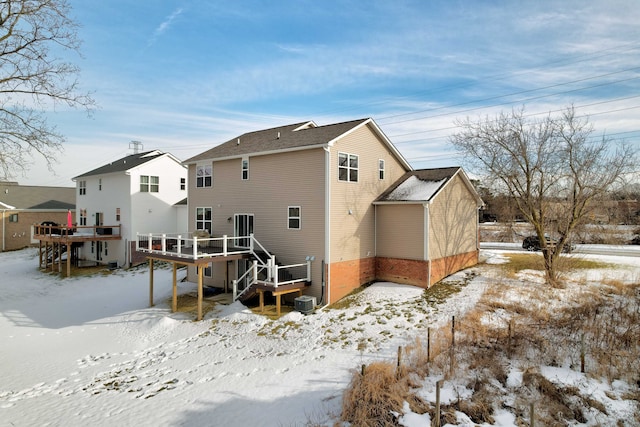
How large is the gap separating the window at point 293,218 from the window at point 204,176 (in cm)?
638

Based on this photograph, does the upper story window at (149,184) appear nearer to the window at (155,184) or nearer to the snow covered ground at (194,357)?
the window at (155,184)

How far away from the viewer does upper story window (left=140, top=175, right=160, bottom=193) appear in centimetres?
3011

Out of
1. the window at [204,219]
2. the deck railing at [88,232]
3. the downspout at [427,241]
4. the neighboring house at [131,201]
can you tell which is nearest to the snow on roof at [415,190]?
the downspout at [427,241]

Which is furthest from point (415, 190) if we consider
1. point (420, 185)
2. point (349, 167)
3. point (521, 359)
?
point (521, 359)

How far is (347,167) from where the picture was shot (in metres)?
18.0

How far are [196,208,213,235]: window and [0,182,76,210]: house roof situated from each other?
3099cm

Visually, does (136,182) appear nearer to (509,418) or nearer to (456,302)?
(456,302)

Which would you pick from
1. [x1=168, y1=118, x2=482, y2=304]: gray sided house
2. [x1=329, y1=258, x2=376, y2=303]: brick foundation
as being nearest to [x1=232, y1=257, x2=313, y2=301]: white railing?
[x1=168, y1=118, x2=482, y2=304]: gray sided house

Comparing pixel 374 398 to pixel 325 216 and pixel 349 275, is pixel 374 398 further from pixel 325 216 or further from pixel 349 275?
pixel 349 275

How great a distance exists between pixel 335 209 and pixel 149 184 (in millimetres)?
19705

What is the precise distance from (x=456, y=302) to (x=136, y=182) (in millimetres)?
24986

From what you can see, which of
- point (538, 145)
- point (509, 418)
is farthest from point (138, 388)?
point (538, 145)

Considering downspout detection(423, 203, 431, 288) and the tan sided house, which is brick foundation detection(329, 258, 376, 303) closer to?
the tan sided house

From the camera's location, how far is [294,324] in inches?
584
